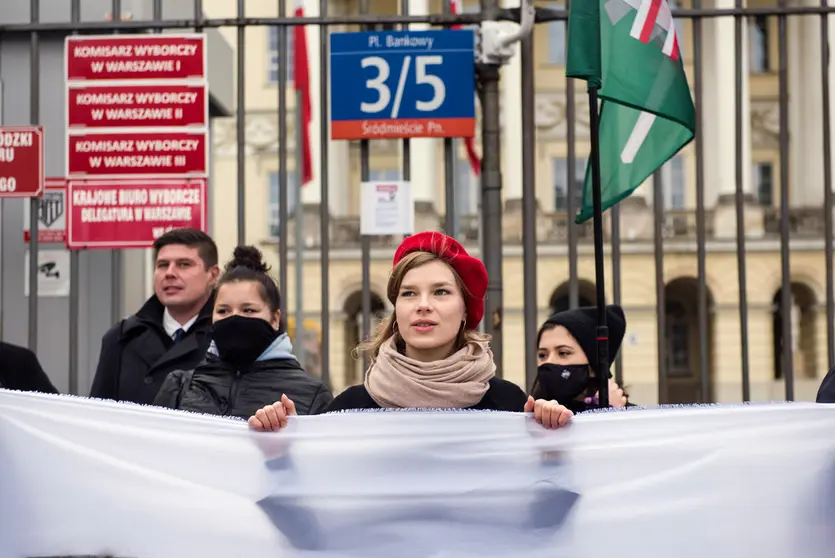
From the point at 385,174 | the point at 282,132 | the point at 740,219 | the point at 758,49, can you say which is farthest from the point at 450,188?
the point at 758,49

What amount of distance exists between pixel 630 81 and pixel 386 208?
1.70 meters

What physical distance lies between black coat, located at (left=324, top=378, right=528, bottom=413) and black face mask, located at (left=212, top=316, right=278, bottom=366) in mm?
533

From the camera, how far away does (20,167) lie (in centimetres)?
606

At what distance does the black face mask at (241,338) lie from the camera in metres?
4.01

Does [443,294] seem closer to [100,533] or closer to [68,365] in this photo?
[100,533]

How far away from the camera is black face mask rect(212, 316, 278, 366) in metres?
4.01

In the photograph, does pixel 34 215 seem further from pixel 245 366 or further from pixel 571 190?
pixel 571 190

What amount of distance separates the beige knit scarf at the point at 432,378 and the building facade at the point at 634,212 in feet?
82.2

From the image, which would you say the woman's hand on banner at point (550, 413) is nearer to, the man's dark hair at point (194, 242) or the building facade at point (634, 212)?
the man's dark hair at point (194, 242)

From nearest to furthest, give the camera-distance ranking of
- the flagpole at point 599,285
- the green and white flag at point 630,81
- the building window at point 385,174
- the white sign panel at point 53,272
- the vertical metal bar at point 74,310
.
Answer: the flagpole at point 599,285
the green and white flag at point 630,81
the vertical metal bar at point 74,310
the white sign panel at point 53,272
the building window at point 385,174

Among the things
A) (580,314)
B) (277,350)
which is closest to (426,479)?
(277,350)

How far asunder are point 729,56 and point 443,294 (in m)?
29.6

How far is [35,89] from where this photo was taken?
618cm

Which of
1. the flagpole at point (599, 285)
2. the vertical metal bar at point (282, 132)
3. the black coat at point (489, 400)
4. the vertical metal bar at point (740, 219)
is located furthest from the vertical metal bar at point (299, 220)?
the black coat at point (489, 400)
